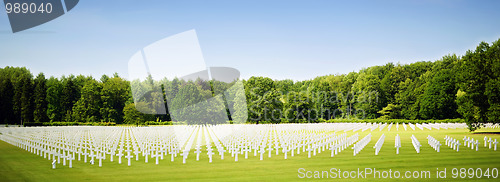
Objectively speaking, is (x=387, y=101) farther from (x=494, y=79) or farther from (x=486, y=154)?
(x=486, y=154)

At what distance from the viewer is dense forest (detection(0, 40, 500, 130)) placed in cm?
8250

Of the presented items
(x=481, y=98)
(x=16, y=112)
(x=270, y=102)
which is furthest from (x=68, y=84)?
(x=481, y=98)

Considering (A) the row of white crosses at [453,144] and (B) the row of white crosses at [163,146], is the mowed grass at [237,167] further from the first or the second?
(A) the row of white crosses at [453,144]

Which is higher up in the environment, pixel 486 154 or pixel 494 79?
pixel 494 79

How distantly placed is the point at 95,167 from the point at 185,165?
3522mm

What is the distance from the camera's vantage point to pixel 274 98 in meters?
84.6

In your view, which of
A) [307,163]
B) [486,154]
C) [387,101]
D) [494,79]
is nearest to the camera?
[307,163]

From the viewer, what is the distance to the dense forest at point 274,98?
82500mm

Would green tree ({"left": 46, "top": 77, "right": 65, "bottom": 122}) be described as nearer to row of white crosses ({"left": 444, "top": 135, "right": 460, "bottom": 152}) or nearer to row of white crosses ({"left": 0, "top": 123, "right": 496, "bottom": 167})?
row of white crosses ({"left": 0, "top": 123, "right": 496, "bottom": 167})

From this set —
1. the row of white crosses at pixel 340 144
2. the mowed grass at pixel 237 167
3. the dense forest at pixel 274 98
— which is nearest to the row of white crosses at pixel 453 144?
the mowed grass at pixel 237 167

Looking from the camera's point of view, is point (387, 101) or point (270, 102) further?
point (387, 101)

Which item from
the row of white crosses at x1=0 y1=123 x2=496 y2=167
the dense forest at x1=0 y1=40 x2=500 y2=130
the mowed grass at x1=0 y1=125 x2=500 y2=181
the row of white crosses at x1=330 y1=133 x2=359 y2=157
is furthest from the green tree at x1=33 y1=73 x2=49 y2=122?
the row of white crosses at x1=330 y1=133 x2=359 y2=157

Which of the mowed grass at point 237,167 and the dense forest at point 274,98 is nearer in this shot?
the mowed grass at point 237,167

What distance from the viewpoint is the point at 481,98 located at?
127 ft
